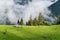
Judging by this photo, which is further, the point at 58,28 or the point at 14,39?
the point at 58,28

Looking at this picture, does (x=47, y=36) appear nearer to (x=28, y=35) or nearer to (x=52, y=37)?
(x=52, y=37)

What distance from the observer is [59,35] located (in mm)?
61781

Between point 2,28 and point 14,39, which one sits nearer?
point 14,39

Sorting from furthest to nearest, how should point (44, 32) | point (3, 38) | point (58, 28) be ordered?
point (58, 28) < point (44, 32) < point (3, 38)

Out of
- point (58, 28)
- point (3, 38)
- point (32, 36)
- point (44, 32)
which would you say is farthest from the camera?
point (58, 28)

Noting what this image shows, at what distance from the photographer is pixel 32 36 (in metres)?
59.3

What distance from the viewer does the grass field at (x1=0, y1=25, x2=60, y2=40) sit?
57.2 meters

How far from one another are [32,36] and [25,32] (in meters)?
3.00

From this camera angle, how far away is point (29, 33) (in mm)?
61281

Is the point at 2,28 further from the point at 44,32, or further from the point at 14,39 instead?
the point at 44,32

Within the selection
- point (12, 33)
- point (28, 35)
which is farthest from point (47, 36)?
point (12, 33)

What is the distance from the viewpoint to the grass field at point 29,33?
57206mm

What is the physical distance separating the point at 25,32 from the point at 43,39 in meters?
6.27

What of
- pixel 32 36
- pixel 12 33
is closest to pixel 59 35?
Result: pixel 32 36
